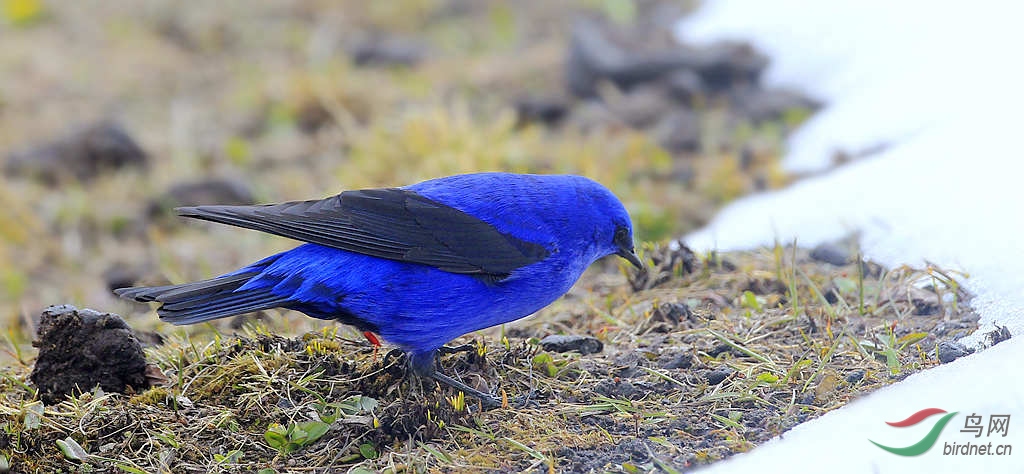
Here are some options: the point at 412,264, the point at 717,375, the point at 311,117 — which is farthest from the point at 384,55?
the point at 717,375

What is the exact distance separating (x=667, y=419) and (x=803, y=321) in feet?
3.00

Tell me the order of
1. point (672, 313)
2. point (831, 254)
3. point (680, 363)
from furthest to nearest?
point (831, 254) → point (672, 313) → point (680, 363)

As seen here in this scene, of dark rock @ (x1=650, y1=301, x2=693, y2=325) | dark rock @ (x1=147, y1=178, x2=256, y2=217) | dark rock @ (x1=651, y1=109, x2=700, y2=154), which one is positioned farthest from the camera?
dark rock @ (x1=651, y1=109, x2=700, y2=154)

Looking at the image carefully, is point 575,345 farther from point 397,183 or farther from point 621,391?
point 397,183

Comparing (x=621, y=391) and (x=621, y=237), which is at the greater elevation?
(x=621, y=237)

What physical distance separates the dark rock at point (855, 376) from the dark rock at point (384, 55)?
19.9 ft

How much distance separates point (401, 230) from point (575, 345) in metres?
0.83

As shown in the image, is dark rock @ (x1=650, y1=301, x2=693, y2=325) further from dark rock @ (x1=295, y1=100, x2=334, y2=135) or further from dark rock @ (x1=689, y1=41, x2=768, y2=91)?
dark rock @ (x1=295, y1=100, x2=334, y2=135)

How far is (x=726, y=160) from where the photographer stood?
6184 mm

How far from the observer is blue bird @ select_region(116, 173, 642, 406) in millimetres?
3246

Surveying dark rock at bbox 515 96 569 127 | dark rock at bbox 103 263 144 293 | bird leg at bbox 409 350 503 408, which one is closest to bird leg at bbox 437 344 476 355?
bird leg at bbox 409 350 503 408

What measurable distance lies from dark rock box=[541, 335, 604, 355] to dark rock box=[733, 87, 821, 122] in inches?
144

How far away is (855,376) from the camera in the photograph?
3244mm

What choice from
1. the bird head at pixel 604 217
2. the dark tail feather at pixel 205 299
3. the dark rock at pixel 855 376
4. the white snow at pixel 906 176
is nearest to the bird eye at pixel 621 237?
the bird head at pixel 604 217
